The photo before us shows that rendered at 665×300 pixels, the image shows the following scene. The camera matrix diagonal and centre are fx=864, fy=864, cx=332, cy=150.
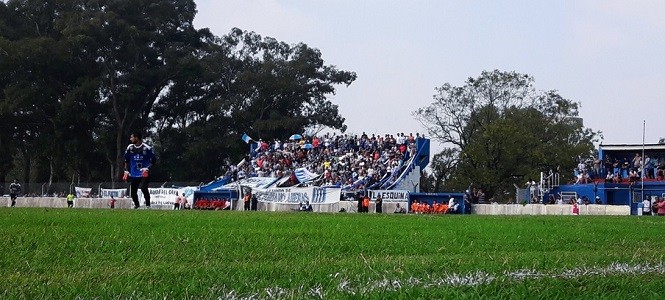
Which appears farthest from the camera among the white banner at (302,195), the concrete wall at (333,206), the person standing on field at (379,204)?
the white banner at (302,195)

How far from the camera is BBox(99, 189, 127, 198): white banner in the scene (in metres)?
53.7

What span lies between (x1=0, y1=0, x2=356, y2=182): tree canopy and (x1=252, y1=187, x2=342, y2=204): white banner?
23.6 metres

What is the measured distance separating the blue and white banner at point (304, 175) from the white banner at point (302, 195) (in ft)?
8.75

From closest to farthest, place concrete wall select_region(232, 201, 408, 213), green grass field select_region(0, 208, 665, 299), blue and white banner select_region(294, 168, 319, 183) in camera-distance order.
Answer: green grass field select_region(0, 208, 665, 299), concrete wall select_region(232, 201, 408, 213), blue and white banner select_region(294, 168, 319, 183)

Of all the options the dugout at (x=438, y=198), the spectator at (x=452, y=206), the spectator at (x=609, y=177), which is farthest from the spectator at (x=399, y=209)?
the spectator at (x=609, y=177)

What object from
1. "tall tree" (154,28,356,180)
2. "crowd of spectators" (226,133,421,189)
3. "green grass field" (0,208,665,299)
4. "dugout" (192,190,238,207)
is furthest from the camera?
"tall tree" (154,28,356,180)

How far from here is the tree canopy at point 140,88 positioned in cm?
6569

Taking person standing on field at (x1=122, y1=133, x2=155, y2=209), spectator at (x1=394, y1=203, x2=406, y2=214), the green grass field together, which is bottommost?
the green grass field

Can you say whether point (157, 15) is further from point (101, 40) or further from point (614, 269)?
point (614, 269)

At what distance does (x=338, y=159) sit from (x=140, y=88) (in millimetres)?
22980

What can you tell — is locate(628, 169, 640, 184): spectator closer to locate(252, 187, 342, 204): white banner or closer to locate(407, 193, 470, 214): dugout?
locate(407, 193, 470, 214): dugout

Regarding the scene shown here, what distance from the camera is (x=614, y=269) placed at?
6.84 meters

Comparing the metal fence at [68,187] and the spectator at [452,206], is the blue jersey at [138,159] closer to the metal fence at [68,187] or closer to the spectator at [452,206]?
the spectator at [452,206]

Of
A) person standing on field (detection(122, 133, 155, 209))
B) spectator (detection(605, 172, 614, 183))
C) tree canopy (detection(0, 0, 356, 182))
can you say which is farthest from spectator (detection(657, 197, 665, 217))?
tree canopy (detection(0, 0, 356, 182))
